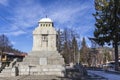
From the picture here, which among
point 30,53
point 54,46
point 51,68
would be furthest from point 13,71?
point 54,46

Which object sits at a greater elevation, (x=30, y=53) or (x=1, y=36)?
(x=1, y=36)

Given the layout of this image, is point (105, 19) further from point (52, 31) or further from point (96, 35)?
point (52, 31)

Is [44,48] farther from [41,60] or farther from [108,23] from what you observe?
[108,23]

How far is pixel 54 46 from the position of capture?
4228 centimetres

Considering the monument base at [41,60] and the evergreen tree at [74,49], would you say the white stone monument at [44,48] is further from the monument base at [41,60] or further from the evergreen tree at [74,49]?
the evergreen tree at [74,49]

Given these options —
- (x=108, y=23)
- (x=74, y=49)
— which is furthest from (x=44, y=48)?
(x=74, y=49)

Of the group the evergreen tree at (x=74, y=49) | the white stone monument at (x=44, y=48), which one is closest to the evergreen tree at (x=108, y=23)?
the white stone monument at (x=44, y=48)

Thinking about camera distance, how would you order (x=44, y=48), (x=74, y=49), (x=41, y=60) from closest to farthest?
(x=41, y=60) < (x=44, y=48) < (x=74, y=49)

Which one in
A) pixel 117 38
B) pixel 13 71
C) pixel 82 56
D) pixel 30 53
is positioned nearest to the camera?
pixel 13 71

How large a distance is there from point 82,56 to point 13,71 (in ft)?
216

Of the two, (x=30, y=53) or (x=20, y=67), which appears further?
(x=30, y=53)

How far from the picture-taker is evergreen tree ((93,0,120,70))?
43.0 metres

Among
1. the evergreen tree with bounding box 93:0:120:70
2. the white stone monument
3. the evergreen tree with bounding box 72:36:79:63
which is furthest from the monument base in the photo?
the evergreen tree with bounding box 72:36:79:63

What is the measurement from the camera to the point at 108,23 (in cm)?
4384
